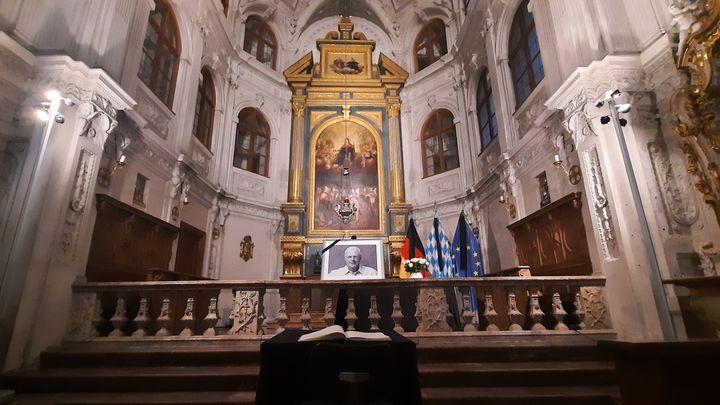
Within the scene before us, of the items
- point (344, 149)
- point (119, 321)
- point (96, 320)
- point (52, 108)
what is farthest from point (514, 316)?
point (344, 149)

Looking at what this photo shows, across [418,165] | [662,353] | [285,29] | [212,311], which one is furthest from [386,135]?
[662,353]

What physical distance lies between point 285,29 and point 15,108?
10810 mm

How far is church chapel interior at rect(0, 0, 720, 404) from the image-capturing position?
11.0 feet

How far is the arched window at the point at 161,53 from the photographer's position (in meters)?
7.01

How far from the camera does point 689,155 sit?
416 cm

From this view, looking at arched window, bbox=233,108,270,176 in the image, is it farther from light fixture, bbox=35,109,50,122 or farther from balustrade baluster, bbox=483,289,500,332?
balustrade baluster, bbox=483,289,500,332

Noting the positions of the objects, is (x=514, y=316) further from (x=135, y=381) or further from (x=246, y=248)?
(x=246, y=248)

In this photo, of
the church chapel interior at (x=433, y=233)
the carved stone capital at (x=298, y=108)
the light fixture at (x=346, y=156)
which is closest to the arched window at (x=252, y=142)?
the carved stone capital at (x=298, y=108)

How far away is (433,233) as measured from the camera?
9625mm

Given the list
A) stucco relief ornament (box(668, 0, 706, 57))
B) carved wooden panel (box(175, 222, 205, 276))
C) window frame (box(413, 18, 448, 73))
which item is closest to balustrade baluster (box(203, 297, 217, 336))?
carved wooden panel (box(175, 222, 205, 276))

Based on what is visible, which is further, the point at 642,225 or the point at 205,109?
the point at 205,109

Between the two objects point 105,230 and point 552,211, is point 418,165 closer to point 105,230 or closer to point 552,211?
point 552,211

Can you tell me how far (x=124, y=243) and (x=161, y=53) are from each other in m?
4.42

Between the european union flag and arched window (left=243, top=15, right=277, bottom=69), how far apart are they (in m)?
9.37
